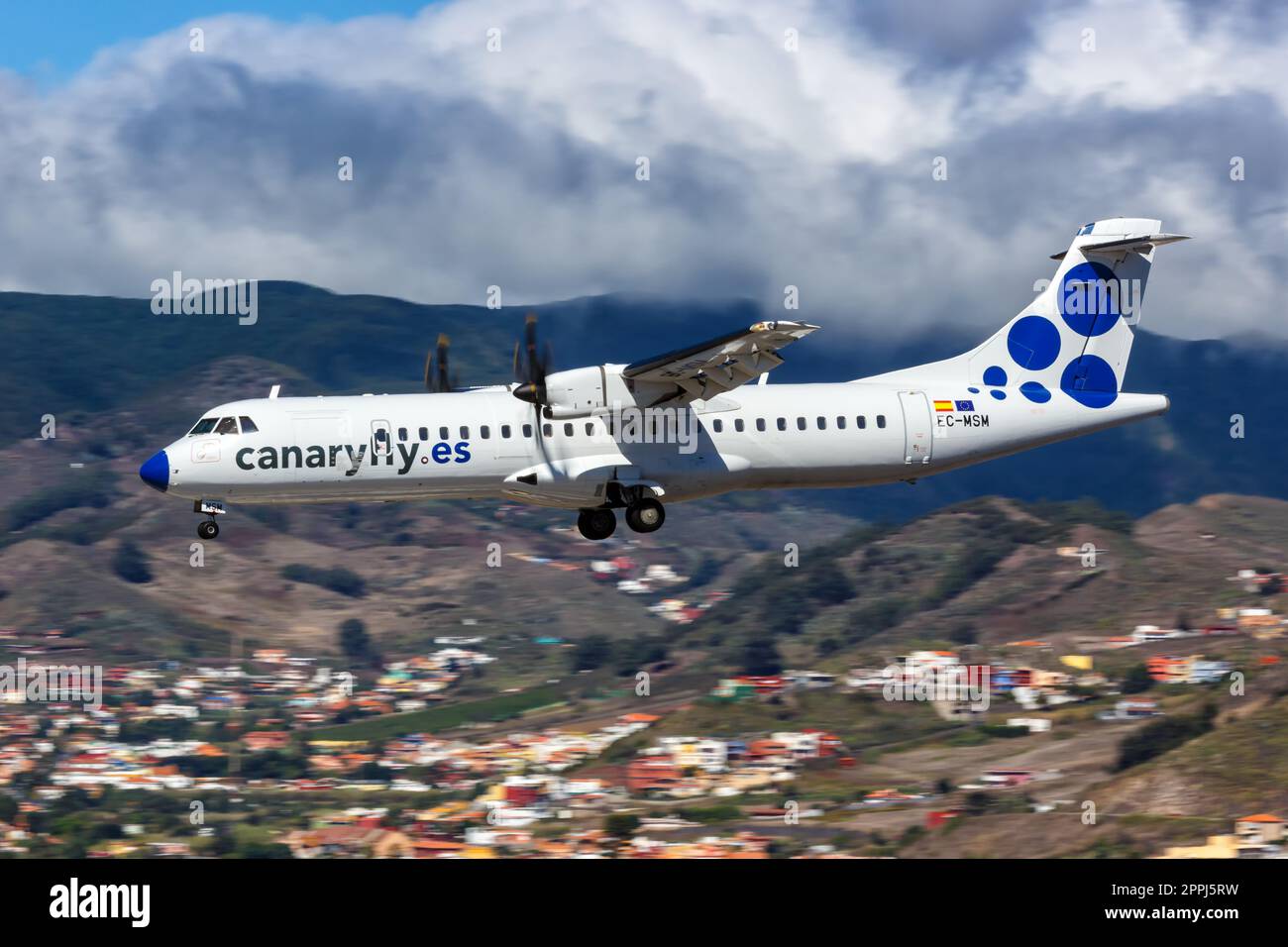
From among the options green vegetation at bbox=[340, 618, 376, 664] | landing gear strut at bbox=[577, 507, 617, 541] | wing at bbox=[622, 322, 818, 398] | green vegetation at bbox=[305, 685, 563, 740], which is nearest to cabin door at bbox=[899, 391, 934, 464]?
wing at bbox=[622, 322, 818, 398]

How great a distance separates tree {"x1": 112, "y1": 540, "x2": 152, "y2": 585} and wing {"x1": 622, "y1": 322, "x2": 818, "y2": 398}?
117 metres

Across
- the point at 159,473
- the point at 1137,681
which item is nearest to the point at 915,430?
the point at 159,473

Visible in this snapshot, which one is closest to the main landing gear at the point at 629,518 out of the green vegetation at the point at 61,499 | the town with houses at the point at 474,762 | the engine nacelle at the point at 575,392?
the engine nacelle at the point at 575,392

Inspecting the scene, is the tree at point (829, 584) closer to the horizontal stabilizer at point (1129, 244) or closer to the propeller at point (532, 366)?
the horizontal stabilizer at point (1129, 244)

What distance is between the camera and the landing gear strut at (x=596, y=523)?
3594 centimetres

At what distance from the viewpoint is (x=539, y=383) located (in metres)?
33.1

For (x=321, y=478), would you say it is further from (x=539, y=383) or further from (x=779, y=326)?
(x=779, y=326)

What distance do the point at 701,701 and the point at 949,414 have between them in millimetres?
75140

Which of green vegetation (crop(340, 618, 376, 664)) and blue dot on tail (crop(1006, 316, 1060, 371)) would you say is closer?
blue dot on tail (crop(1006, 316, 1060, 371))

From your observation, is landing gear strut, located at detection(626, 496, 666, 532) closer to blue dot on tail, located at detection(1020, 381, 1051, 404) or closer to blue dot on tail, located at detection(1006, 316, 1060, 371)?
blue dot on tail, located at detection(1020, 381, 1051, 404)

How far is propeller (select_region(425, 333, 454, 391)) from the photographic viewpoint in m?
36.5

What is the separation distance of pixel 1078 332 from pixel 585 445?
13377 mm

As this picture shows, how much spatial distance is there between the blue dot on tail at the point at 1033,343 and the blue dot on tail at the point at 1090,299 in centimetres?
61

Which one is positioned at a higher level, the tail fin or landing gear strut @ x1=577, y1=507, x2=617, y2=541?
the tail fin
